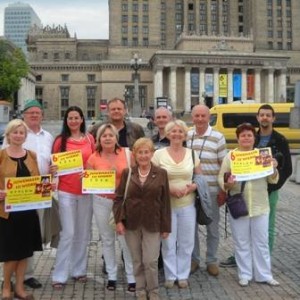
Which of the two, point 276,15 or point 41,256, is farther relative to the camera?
point 276,15

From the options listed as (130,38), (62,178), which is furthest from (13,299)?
(130,38)

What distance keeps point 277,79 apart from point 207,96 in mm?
14220

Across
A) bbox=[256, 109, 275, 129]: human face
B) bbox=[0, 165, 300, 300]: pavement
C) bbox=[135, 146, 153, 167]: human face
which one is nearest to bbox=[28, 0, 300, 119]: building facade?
bbox=[0, 165, 300, 300]: pavement

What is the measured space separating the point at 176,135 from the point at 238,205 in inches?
47.8

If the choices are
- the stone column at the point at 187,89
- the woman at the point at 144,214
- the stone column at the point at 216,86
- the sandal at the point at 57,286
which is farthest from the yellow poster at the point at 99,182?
the stone column at the point at 216,86

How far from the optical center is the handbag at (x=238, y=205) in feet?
21.8

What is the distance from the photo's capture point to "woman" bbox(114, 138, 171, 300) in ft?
19.7

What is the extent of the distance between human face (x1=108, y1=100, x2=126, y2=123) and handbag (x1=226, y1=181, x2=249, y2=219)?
1896 mm

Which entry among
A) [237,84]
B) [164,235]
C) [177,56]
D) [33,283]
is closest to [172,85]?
[177,56]

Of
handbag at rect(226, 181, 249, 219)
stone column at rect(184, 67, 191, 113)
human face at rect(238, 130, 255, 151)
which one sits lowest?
handbag at rect(226, 181, 249, 219)

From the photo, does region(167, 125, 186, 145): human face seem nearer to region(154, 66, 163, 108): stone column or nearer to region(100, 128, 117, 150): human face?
region(100, 128, 117, 150): human face

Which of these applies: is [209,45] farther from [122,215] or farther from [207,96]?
[122,215]

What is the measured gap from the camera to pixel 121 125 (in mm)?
7367

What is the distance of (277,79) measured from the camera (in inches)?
3583
